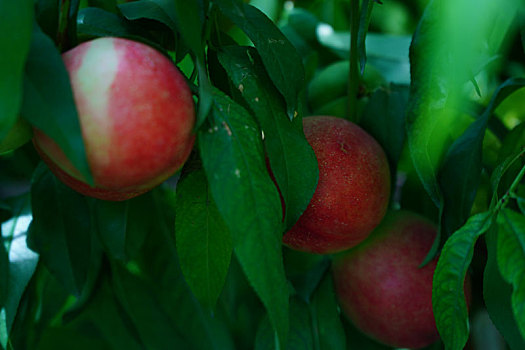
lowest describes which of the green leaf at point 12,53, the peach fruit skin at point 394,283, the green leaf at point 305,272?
the green leaf at point 305,272

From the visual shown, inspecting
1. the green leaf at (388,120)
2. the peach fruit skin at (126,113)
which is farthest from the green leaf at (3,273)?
the green leaf at (388,120)

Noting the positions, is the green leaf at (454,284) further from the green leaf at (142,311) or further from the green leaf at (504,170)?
the green leaf at (142,311)

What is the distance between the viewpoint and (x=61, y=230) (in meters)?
0.65

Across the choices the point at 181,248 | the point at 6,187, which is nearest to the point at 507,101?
the point at 181,248

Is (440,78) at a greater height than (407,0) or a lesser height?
greater

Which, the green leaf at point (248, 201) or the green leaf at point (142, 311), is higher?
the green leaf at point (248, 201)

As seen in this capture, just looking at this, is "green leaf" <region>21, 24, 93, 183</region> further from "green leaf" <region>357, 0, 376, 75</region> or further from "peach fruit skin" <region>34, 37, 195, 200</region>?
"green leaf" <region>357, 0, 376, 75</region>

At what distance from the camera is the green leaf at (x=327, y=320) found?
67 centimetres

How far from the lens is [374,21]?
1.25m

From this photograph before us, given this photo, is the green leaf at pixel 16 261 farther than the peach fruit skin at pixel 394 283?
No

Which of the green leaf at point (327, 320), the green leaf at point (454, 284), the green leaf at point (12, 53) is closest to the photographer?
the green leaf at point (12, 53)

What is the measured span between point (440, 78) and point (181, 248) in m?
0.27

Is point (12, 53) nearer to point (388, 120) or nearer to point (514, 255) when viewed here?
point (514, 255)

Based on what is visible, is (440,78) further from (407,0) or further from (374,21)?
(374,21)
